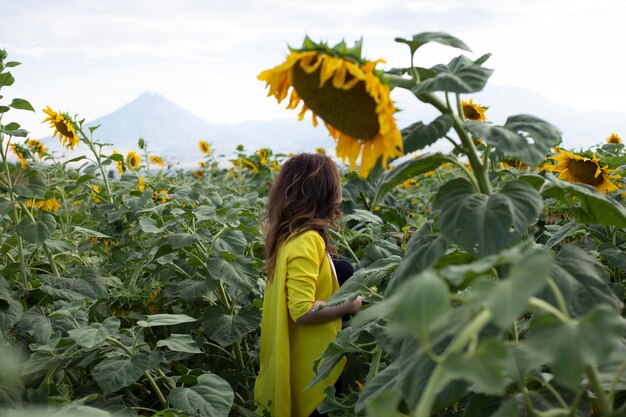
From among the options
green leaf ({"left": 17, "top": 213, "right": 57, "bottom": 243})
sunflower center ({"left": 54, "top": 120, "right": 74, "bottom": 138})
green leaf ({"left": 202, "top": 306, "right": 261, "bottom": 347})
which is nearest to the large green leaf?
green leaf ({"left": 202, "top": 306, "right": 261, "bottom": 347})

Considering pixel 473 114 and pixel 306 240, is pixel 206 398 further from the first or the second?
pixel 473 114

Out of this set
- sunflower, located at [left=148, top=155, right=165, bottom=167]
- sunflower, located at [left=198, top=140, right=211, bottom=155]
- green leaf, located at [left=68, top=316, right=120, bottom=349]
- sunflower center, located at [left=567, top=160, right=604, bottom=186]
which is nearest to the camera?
green leaf, located at [left=68, top=316, right=120, bottom=349]

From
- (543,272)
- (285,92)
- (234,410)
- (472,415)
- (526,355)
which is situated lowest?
(234,410)

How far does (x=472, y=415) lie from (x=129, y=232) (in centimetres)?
206

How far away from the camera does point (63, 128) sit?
299 cm

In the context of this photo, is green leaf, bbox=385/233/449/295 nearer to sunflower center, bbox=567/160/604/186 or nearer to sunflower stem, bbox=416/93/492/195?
sunflower stem, bbox=416/93/492/195

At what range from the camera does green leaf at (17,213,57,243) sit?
2.17m

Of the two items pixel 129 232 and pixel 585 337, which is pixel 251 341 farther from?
pixel 585 337

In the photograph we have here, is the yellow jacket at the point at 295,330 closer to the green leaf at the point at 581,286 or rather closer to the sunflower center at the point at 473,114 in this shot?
the sunflower center at the point at 473,114

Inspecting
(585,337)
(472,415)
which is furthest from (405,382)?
(585,337)

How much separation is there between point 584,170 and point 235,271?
1145mm

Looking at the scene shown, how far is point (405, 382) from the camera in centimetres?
83

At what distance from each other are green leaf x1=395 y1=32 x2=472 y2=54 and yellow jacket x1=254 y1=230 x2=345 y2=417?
1.18m

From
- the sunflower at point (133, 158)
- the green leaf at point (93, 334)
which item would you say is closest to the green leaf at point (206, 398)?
the green leaf at point (93, 334)
